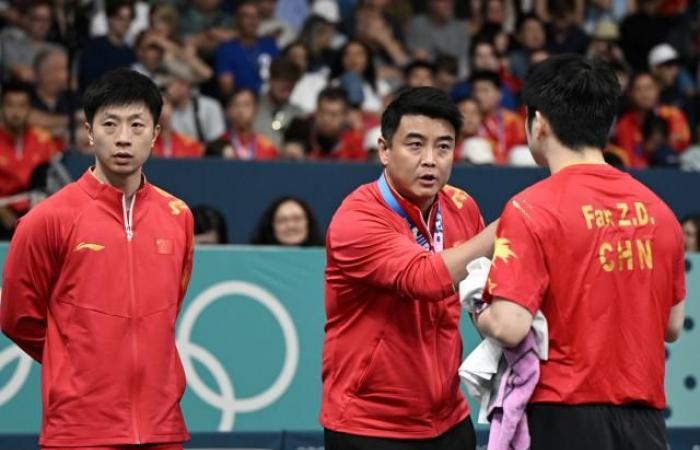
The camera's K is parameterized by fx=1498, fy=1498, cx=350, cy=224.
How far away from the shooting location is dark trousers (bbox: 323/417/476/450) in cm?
562

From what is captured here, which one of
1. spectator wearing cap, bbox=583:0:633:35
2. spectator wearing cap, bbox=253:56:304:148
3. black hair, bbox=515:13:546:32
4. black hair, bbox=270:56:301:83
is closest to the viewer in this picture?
spectator wearing cap, bbox=253:56:304:148

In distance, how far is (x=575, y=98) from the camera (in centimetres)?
482

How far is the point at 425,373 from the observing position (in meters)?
5.64

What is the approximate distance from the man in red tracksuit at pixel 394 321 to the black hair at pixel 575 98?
82 cm

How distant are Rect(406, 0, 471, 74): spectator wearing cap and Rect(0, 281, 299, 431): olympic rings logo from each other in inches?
287

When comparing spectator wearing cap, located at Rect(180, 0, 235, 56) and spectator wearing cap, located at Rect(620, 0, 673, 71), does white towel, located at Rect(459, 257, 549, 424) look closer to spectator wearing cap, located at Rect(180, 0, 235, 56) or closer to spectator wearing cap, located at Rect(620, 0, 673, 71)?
spectator wearing cap, located at Rect(180, 0, 235, 56)

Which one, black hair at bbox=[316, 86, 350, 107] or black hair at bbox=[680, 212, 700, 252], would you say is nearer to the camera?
black hair at bbox=[680, 212, 700, 252]

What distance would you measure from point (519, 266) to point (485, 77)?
8.64 meters

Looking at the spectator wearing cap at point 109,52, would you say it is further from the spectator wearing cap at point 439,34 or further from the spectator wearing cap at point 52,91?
the spectator wearing cap at point 439,34

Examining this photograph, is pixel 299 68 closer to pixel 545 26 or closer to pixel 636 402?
pixel 545 26

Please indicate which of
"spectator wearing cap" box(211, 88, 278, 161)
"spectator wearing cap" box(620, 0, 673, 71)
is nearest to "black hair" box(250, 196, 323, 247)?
"spectator wearing cap" box(211, 88, 278, 161)

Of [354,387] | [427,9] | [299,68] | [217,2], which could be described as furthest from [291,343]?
[427,9]

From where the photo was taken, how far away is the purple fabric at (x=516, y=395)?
4770mm

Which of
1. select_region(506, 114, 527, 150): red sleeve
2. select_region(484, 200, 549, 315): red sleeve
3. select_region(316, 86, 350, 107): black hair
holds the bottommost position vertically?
select_region(484, 200, 549, 315): red sleeve
